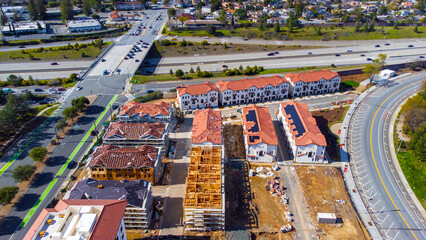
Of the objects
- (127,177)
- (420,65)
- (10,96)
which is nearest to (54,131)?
(10,96)

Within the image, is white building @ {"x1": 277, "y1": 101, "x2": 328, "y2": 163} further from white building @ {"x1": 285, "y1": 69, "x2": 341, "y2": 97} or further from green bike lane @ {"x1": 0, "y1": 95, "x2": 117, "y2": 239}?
green bike lane @ {"x1": 0, "y1": 95, "x2": 117, "y2": 239}

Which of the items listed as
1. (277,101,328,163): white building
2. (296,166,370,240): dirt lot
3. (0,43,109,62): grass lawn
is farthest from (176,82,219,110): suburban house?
(0,43,109,62): grass lawn

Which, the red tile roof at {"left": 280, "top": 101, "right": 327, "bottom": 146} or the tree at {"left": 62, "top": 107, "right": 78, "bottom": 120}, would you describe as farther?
the tree at {"left": 62, "top": 107, "right": 78, "bottom": 120}

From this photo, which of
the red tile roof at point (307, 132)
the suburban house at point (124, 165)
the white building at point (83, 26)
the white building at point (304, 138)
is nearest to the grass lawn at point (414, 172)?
the white building at point (304, 138)

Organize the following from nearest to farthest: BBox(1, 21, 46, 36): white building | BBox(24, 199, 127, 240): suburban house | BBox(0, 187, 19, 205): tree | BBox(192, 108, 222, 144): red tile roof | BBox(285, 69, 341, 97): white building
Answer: BBox(24, 199, 127, 240): suburban house → BBox(0, 187, 19, 205): tree → BBox(192, 108, 222, 144): red tile roof → BBox(285, 69, 341, 97): white building → BBox(1, 21, 46, 36): white building

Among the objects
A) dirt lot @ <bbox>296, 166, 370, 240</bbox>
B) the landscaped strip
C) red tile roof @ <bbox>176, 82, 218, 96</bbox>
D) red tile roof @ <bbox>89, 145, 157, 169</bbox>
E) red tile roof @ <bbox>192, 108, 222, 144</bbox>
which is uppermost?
red tile roof @ <bbox>176, 82, 218, 96</bbox>

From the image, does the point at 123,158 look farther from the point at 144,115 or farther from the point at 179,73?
the point at 179,73

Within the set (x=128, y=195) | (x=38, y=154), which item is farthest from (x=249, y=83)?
(x=38, y=154)

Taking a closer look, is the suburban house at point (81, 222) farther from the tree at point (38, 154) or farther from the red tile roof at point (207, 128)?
the tree at point (38, 154)
